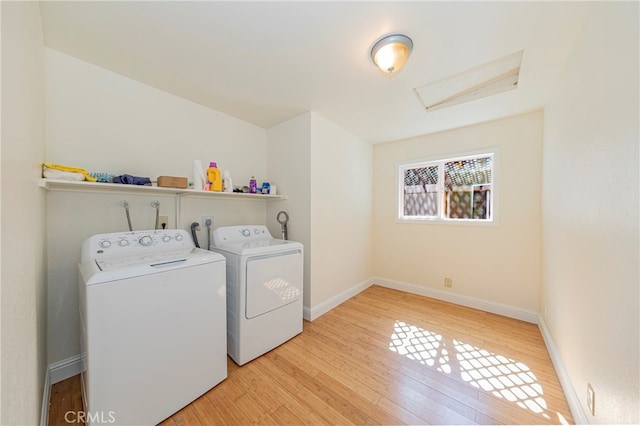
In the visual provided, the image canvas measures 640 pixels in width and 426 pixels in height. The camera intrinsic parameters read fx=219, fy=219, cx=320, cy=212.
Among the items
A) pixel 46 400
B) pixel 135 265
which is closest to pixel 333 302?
pixel 135 265

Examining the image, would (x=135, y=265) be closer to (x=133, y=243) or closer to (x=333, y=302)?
(x=133, y=243)

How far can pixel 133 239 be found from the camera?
1.57 m

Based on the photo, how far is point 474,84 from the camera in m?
1.90

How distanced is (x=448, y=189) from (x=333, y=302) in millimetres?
2128

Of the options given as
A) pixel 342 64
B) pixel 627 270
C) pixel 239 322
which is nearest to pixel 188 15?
pixel 342 64

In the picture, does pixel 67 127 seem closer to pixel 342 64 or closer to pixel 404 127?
pixel 342 64

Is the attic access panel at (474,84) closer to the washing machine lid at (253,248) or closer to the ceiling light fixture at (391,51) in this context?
the ceiling light fixture at (391,51)

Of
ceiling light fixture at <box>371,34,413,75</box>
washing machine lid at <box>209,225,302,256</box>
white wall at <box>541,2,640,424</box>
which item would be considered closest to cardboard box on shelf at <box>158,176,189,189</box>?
washing machine lid at <box>209,225,302,256</box>

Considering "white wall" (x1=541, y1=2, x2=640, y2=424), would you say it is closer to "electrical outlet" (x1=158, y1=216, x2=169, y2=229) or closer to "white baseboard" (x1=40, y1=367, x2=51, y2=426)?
"white baseboard" (x1=40, y1=367, x2=51, y2=426)

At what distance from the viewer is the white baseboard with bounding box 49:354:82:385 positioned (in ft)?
4.88

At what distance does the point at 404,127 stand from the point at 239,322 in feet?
9.15

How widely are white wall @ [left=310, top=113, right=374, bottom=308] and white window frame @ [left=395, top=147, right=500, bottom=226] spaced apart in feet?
1.47

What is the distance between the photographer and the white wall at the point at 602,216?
0.81 m

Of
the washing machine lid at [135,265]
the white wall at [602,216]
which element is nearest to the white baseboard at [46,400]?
the washing machine lid at [135,265]
